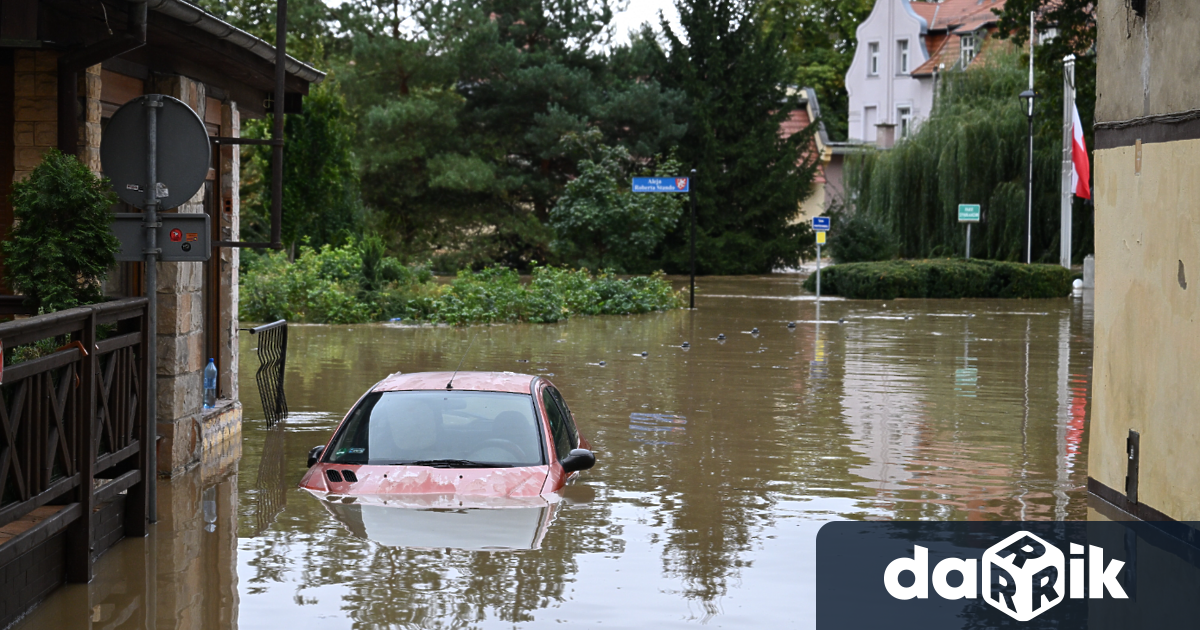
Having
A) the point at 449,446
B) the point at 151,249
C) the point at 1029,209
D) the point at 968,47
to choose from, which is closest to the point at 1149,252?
the point at 449,446

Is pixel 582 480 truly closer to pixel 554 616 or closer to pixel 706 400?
pixel 554 616

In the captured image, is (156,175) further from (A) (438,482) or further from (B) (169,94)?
(A) (438,482)

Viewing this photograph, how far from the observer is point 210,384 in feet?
38.3

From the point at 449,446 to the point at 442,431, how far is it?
203mm

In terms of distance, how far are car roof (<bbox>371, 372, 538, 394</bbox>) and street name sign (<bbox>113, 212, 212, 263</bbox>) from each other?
1552 millimetres

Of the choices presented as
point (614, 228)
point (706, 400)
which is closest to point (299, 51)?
point (614, 228)

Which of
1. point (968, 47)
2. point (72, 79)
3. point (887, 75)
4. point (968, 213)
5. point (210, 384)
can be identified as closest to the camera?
point (72, 79)

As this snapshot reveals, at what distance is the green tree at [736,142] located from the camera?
2014 inches

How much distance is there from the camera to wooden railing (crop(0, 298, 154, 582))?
256 inches

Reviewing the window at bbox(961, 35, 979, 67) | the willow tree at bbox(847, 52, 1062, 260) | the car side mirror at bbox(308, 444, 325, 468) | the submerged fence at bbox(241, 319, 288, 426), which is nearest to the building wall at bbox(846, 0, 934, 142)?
the window at bbox(961, 35, 979, 67)

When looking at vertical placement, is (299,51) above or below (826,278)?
above

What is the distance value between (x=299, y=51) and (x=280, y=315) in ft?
57.6

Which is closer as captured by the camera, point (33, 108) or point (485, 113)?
point (33, 108)

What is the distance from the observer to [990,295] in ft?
127
